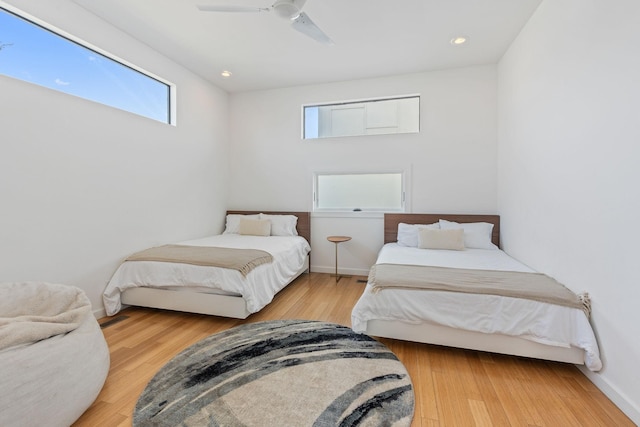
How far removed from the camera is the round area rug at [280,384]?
1.40 m

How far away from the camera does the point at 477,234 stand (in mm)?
3361

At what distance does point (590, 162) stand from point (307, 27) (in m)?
2.24

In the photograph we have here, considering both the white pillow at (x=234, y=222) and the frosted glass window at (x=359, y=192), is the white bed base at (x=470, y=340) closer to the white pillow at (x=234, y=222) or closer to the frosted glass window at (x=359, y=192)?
the frosted glass window at (x=359, y=192)

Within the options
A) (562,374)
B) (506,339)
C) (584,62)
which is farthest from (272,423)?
(584,62)

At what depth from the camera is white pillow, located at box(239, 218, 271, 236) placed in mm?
4020

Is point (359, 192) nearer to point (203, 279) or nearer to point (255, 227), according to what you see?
point (255, 227)

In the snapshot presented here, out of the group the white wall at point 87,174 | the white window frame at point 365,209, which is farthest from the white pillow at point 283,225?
the white wall at point 87,174

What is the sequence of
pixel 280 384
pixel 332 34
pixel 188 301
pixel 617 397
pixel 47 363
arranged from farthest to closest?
pixel 332 34
pixel 188 301
pixel 280 384
pixel 617 397
pixel 47 363

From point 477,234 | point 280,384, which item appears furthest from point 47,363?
point 477,234

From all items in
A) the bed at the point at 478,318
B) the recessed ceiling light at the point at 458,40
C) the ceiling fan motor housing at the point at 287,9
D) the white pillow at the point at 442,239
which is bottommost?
the bed at the point at 478,318

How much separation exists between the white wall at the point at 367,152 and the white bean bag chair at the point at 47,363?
295cm

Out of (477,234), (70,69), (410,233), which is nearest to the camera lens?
(70,69)

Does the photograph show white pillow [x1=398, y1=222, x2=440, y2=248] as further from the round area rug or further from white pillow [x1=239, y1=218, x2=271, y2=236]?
white pillow [x1=239, y1=218, x2=271, y2=236]

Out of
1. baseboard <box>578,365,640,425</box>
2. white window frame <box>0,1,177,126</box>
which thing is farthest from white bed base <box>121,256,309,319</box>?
baseboard <box>578,365,640,425</box>
